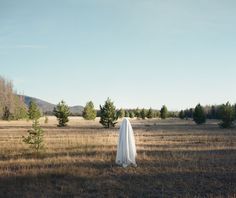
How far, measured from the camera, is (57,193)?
38.0 ft

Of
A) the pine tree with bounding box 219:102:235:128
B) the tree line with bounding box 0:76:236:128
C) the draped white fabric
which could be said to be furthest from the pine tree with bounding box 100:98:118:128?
the draped white fabric

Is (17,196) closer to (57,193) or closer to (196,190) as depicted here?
(57,193)

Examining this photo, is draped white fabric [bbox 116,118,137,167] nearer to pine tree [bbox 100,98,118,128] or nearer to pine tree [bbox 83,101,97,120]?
pine tree [bbox 100,98,118,128]

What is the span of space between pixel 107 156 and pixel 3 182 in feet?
22.7

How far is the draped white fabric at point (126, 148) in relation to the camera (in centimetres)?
1574

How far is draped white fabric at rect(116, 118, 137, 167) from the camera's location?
1574cm

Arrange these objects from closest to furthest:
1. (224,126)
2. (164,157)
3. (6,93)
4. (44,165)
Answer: (44,165) < (164,157) < (224,126) < (6,93)

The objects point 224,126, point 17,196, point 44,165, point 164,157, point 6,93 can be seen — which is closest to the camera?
point 17,196

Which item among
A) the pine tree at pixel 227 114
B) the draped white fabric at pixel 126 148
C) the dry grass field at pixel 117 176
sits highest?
the pine tree at pixel 227 114

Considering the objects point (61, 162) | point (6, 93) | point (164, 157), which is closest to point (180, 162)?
point (164, 157)

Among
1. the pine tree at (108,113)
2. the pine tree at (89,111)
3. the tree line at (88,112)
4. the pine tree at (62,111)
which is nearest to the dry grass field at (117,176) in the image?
the tree line at (88,112)

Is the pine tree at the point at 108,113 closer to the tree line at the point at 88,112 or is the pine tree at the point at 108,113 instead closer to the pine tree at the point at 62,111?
the tree line at the point at 88,112

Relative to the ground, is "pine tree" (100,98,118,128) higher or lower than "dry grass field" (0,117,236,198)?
higher

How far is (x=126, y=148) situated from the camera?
15812 millimetres
